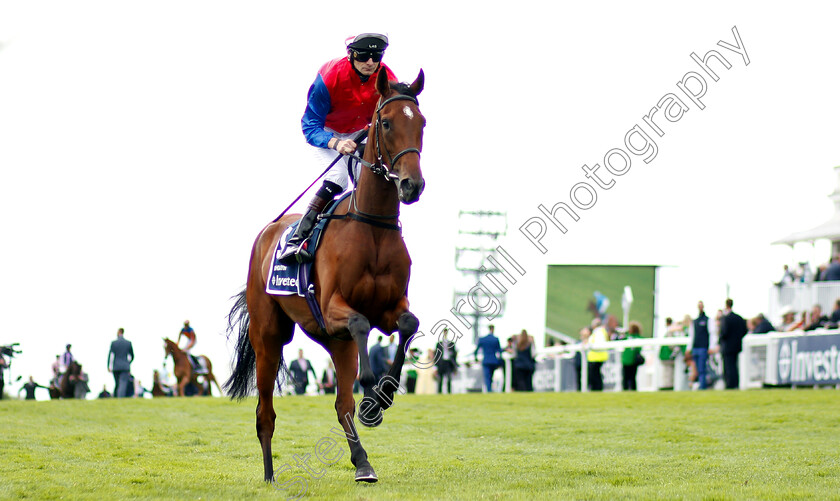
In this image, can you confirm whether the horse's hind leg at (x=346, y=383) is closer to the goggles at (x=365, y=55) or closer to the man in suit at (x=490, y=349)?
the goggles at (x=365, y=55)

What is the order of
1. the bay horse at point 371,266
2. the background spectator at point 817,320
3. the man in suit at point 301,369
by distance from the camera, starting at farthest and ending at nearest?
1. the man in suit at point 301,369
2. the background spectator at point 817,320
3. the bay horse at point 371,266

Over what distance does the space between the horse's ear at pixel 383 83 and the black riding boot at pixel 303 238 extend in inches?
45.4

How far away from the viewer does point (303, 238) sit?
310 inches

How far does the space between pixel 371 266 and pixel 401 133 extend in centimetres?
91

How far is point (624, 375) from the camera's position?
22.8 metres

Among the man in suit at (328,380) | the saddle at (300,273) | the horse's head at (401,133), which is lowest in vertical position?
the man in suit at (328,380)

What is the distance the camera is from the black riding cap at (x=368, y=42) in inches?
307

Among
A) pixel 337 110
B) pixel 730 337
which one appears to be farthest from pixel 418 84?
pixel 730 337

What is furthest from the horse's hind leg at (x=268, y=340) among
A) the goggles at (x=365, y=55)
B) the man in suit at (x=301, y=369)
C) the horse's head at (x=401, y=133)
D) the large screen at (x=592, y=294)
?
the large screen at (x=592, y=294)

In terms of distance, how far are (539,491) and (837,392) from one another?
1206 centimetres

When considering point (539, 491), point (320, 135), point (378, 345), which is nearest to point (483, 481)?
point (539, 491)

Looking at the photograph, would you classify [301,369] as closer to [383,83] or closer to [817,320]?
[817,320]

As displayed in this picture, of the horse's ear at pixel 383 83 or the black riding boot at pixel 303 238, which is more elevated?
the horse's ear at pixel 383 83

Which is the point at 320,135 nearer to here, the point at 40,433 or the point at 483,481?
the point at 483,481
